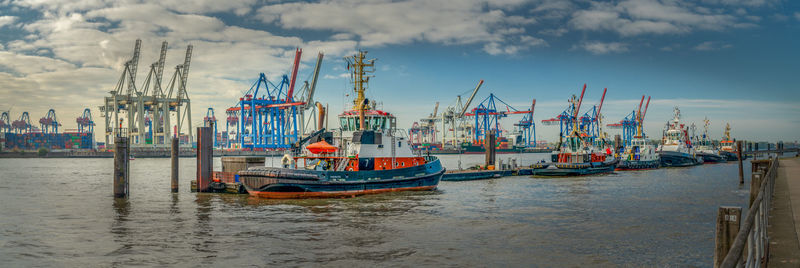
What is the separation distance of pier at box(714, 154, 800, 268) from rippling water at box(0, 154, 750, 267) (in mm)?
3087

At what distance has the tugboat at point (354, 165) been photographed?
90.1ft

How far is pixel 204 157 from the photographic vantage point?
98.5 ft

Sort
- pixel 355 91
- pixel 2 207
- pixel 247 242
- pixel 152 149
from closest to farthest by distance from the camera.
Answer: pixel 247 242 → pixel 2 207 → pixel 355 91 → pixel 152 149

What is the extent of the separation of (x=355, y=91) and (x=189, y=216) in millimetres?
13321

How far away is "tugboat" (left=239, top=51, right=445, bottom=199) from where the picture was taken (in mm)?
27453

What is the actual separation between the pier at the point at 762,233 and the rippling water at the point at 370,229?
3.09 meters

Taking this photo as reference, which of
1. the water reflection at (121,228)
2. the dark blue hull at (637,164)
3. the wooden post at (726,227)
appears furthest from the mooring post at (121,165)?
the dark blue hull at (637,164)

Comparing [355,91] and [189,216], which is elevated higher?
[355,91]

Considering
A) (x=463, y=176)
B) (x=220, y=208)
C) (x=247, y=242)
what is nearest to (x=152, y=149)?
(x=463, y=176)

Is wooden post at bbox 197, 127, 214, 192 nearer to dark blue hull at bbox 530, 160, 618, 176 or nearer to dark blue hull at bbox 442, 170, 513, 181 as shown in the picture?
dark blue hull at bbox 442, 170, 513, 181

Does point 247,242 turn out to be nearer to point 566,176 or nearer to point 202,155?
point 202,155

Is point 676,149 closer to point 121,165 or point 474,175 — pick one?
point 474,175

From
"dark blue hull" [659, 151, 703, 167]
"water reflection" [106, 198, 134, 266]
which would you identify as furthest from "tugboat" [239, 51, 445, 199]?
"dark blue hull" [659, 151, 703, 167]

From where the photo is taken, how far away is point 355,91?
3262 cm
